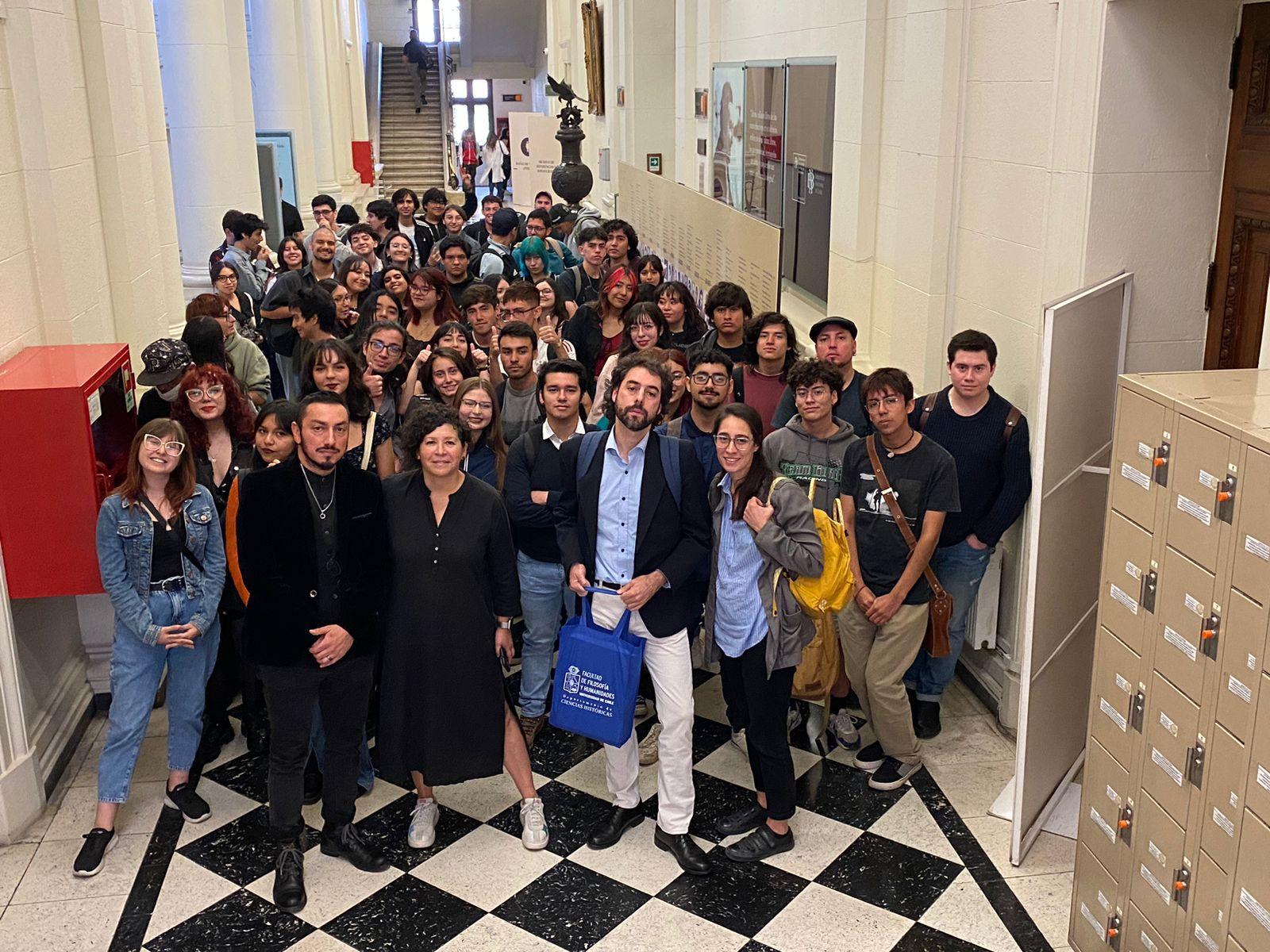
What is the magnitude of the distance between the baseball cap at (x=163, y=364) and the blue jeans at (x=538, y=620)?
5.24ft

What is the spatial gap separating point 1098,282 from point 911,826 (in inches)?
80.0

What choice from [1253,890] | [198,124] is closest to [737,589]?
[1253,890]

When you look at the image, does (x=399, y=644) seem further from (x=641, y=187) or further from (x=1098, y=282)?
(x=641, y=187)

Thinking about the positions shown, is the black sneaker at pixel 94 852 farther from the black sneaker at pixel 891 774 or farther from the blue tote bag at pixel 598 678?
the black sneaker at pixel 891 774

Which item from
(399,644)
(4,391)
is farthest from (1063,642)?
(4,391)

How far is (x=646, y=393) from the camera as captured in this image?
3.95 metres

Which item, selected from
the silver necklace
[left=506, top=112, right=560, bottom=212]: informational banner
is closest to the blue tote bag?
the silver necklace

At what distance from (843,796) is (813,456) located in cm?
130

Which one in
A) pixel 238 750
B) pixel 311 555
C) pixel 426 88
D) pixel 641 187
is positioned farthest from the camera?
pixel 426 88

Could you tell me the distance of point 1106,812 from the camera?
3.46 meters

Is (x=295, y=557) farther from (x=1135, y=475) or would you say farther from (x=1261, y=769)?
(x=1261, y=769)

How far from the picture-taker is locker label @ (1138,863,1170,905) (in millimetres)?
3146

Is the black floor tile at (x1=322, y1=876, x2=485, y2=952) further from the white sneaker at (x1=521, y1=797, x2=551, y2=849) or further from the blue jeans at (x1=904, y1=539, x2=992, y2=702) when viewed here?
the blue jeans at (x1=904, y1=539, x2=992, y2=702)

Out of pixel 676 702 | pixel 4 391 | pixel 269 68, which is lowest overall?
pixel 676 702
